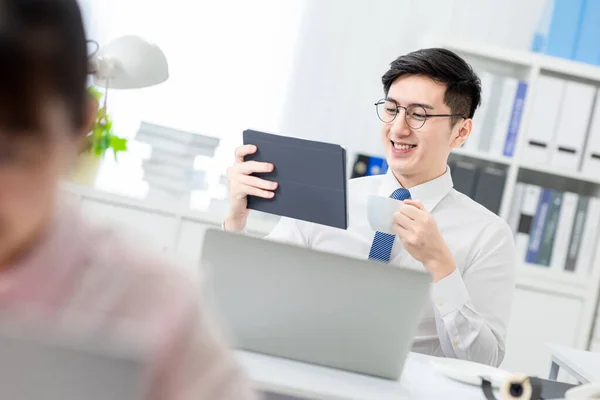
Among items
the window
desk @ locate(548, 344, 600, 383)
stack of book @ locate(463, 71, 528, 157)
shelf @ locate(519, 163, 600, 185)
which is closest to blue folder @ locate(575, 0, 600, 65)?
stack of book @ locate(463, 71, 528, 157)

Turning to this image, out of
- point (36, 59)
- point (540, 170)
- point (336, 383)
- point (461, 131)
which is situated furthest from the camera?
point (540, 170)

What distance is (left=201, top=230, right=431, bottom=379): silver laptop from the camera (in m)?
1.32

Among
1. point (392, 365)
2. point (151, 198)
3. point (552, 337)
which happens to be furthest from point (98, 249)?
point (552, 337)

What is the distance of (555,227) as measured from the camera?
132 inches

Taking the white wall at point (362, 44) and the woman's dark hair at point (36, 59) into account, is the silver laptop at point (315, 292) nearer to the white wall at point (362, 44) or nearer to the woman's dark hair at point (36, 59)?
the woman's dark hair at point (36, 59)

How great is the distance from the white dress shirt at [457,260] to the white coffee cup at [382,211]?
0.38 ft

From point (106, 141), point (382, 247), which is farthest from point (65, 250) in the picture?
point (106, 141)

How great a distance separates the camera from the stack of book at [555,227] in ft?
11.0

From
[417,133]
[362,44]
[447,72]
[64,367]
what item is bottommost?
[64,367]

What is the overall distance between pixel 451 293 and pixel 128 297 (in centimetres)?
152

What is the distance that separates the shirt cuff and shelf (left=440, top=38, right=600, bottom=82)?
66.5 inches

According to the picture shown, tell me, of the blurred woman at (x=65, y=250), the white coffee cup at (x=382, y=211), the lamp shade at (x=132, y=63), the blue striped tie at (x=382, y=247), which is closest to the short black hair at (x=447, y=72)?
the blue striped tie at (x=382, y=247)

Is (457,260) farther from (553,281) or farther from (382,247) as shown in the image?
(553,281)

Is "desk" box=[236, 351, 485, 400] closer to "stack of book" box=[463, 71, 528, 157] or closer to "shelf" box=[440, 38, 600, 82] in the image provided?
"stack of book" box=[463, 71, 528, 157]
